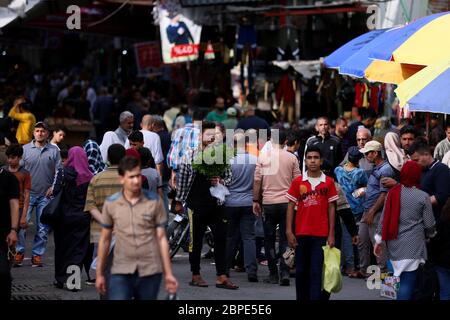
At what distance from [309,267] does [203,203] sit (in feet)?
7.37

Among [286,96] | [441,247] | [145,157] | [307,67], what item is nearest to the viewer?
[441,247]

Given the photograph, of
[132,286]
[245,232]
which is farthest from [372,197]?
[132,286]

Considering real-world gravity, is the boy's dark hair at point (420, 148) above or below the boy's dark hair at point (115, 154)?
below

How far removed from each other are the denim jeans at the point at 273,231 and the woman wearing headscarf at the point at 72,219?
2335 millimetres

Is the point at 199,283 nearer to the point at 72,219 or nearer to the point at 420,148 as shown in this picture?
the point at 72,219

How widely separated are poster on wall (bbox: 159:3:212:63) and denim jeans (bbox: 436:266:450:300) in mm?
13426

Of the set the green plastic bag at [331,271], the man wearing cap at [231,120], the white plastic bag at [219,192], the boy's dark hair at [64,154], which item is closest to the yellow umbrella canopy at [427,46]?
the white plastic bag at [219,192]

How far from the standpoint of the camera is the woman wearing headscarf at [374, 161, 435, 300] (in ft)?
37.0

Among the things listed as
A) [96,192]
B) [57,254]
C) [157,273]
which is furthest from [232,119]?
[157,273]

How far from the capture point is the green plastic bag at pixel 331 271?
11.6 m

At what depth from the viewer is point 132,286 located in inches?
379

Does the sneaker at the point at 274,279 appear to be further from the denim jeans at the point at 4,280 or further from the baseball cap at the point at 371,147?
the denim jeans at the point at 4,280

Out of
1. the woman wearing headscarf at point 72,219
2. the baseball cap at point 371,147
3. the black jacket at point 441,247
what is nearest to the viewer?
the black jacket at point 441,247

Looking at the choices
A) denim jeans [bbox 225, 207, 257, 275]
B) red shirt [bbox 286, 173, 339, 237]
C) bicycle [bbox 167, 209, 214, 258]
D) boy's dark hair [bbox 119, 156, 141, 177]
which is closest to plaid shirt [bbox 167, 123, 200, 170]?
denim jeans [bbox 225, 207, 257, 275]
